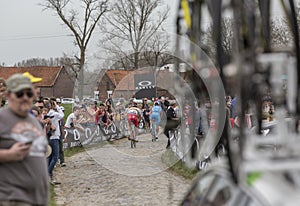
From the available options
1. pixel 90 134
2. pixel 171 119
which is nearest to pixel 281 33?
pixel 171 119

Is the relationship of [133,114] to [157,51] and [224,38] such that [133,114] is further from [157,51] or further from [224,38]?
[224,38]

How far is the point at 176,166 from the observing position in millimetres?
12164

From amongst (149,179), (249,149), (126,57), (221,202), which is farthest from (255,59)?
(149,179)

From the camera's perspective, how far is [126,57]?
874 cm

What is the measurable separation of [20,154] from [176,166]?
27.5 feet

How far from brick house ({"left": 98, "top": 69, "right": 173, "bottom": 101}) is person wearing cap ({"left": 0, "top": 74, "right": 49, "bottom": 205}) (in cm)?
451

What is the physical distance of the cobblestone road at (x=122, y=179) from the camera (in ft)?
30.1

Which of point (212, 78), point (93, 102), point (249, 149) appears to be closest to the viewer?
point (249, 149)

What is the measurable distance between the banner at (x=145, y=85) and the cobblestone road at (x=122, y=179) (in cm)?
125

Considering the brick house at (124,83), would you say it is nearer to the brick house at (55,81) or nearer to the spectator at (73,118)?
the spectator at (73,118)

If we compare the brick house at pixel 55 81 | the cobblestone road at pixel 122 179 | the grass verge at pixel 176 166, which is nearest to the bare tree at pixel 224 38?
the cobblestone road at pixel 122 179

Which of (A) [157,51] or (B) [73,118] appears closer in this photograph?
(A) [157,51]

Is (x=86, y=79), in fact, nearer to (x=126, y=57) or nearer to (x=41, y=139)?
(x=126, y=57)

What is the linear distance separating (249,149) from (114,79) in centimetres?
775
